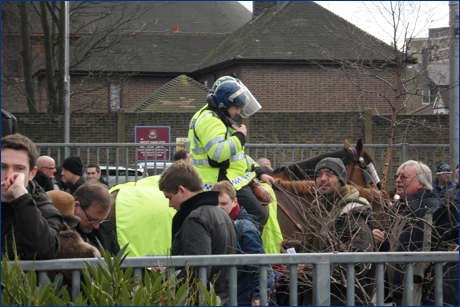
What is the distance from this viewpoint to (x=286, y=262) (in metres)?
4.32

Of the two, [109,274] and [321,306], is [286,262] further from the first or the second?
[109,274]

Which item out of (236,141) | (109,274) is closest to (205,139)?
(236,141)

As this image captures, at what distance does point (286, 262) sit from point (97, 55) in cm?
3690

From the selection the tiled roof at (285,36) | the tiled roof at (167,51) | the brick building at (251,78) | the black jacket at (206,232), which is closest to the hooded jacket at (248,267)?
the black jacket at (206,232)

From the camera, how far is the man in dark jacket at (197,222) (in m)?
4.87

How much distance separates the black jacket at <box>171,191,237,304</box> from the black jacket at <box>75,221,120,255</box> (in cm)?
67

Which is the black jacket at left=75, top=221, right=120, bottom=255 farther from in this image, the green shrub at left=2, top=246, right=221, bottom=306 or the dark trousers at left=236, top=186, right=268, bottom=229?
Result: the green shrub at left=2, top=246, right=221, bottom=306

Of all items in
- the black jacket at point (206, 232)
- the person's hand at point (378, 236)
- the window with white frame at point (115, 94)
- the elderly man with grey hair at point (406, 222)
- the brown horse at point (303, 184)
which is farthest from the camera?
the window with white frame at point (115, 94)

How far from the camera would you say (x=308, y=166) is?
27.0 ft

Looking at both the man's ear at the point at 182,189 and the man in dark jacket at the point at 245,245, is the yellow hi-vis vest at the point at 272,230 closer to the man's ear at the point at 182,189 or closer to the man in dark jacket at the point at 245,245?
the man in dark jacket at the point at 245,245

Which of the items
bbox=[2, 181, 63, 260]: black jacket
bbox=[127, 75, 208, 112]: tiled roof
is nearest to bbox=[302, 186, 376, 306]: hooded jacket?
bbox=[2, 181, 63, 260]: black jacket

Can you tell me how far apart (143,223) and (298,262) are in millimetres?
3064

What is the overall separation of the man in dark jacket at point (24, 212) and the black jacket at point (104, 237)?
1161 millimetres

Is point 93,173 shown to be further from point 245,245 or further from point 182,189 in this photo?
point 182,189
